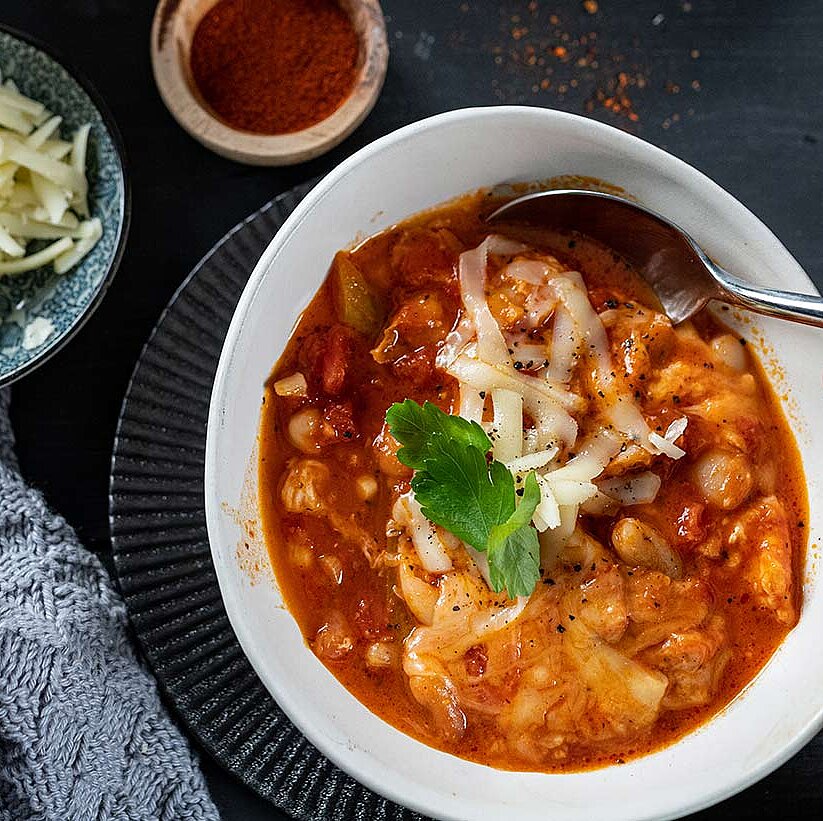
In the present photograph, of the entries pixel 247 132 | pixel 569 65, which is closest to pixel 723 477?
pixel 569 65

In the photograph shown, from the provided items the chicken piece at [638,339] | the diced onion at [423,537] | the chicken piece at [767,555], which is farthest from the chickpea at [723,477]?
the diced onion at [423,537]

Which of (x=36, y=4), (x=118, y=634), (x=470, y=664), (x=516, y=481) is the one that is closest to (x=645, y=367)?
(x=516, y=481)

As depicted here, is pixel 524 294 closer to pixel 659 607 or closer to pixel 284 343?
pixel 284 343

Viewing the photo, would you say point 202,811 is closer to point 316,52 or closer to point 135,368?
point 135,368

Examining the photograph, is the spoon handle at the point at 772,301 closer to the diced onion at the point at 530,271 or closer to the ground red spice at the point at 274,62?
the diced onion at the point at 530,271

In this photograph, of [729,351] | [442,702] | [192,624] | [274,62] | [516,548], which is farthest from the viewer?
[274,62]

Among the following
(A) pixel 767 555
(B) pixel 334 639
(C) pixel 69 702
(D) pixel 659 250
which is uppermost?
(D) pixel 659 250

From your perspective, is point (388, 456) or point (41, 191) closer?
point (388, 456)
